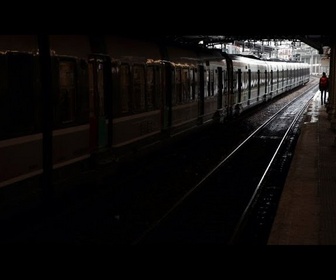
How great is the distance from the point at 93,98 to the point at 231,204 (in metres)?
3.19

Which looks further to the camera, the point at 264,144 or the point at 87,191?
the point at 264,144

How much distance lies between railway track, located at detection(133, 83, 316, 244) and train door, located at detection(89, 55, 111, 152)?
189 cm

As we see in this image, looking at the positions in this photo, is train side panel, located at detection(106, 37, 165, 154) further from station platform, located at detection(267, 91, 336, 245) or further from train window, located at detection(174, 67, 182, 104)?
station platform, located at detection(267, 91, 336, 245)

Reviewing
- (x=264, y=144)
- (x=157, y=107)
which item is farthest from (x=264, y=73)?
(x=157, y=107)

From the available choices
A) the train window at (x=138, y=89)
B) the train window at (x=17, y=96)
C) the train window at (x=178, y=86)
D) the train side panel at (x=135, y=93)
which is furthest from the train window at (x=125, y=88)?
the train window at (x=178, y=86)

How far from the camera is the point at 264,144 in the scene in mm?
18234

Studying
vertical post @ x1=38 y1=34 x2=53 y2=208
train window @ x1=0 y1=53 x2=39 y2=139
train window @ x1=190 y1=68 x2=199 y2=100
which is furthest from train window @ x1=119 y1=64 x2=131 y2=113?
train window @ x1=190 y1=68 x2=199 y2=100

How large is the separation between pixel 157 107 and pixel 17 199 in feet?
23.1

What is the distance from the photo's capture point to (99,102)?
999cm

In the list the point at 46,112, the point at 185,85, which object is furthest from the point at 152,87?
the point at 46,112

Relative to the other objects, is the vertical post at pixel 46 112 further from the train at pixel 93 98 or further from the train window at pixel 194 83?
the train window at pixel 194 83

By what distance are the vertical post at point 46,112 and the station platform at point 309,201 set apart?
3388 millimetres

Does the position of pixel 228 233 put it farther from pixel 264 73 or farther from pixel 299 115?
pixel 264 73

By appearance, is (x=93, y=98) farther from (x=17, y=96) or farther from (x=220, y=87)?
(x=220, y=87)
